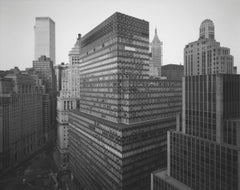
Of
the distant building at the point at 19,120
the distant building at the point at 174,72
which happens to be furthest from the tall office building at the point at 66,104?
the distant building at the point at 174,72

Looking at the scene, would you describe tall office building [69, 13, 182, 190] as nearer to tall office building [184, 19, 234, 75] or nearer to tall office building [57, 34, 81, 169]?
tall office building [57, 34, 81, 169]

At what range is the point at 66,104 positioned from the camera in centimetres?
11344

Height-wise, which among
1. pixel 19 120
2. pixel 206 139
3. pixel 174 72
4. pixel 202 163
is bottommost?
pixel 19 120

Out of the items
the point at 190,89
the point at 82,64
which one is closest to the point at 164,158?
the point at 190,89

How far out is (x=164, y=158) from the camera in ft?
201

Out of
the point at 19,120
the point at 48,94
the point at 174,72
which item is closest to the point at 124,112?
the point at 19,120

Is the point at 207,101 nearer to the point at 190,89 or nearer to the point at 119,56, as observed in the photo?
the point at 190,89

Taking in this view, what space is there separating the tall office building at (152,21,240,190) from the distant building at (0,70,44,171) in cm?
7992

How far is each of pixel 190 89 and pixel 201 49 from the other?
245 ft

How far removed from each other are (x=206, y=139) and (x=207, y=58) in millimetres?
79133

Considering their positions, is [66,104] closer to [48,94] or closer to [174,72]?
[48,94]

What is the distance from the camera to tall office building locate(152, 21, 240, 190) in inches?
1384

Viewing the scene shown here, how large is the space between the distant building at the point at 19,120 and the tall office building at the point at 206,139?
7992 cm

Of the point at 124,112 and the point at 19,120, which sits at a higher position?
the point at 124,112
